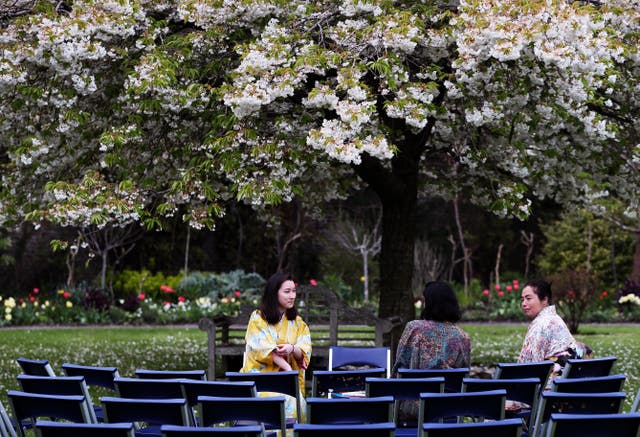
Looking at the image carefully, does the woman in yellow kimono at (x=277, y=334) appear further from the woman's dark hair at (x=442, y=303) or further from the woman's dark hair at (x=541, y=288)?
the woman's dark hair at (x=541, y=288)

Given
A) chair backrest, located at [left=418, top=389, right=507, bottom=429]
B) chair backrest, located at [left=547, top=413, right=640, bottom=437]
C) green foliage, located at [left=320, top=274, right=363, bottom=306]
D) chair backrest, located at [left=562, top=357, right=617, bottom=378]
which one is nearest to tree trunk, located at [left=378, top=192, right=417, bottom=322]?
chair backrest, located at [left=562, top=357, right=617, bottom=378]

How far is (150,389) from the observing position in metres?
5.54

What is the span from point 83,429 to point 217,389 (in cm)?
127

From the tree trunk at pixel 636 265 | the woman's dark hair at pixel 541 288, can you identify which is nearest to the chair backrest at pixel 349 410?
the woman's dark hair at pixel 541 288

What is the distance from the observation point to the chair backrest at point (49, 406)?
512 cm

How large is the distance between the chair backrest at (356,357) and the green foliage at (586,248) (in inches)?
663

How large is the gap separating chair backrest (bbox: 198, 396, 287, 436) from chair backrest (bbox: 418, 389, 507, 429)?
2.48 ft

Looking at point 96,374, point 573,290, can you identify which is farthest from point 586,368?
point 573,290

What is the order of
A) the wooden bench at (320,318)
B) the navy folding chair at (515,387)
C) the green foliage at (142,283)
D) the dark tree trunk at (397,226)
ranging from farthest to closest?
the green foliage at (142,283), the dark tree trunk at (397,226), the wooden bench at (320,318), the navy folding chair at (515,387)

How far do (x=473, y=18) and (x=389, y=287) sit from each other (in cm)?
445

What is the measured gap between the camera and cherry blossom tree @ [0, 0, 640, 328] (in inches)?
329

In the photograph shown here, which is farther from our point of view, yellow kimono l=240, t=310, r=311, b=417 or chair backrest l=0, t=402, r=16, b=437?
yellow kimono l=240, t=310, r=311, b=417

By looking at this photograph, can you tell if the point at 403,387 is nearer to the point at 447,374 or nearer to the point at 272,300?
the point at 447,374

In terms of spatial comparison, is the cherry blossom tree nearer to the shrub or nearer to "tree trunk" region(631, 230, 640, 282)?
the shrub
